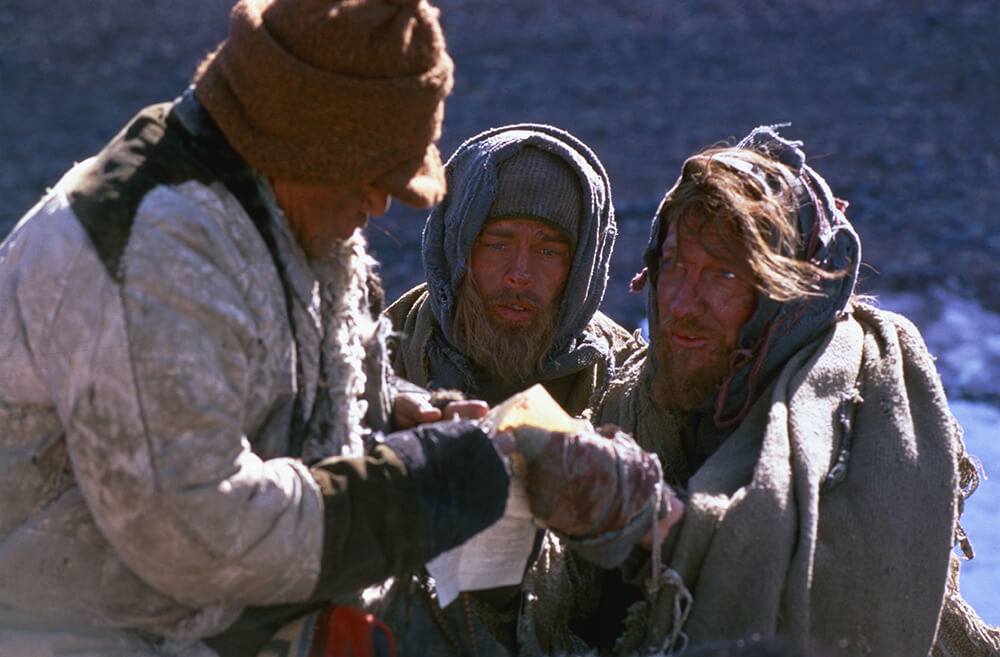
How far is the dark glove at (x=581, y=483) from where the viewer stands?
2684mm

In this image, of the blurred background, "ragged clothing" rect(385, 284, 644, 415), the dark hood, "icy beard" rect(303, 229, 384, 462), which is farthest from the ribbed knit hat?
the blurred background

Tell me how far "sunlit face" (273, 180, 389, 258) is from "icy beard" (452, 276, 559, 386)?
164 cm

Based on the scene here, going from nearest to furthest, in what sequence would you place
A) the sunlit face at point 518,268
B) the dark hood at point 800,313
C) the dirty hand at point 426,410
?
the dirty hand at point 426,410 → the dark hood at point 800,313 → the sunlit face at point 518,268

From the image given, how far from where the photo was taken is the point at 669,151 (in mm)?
11242

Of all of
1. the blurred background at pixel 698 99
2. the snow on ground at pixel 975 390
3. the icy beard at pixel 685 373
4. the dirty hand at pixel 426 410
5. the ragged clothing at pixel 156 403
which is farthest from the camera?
the blurred background at pixel 698 99

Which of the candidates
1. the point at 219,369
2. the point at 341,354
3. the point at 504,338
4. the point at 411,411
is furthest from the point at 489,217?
the point at 219,369

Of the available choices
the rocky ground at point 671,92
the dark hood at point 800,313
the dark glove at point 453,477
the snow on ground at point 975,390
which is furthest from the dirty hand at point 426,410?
the rocky ground at point 671,92

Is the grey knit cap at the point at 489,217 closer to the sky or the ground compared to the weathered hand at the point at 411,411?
closer to the sky

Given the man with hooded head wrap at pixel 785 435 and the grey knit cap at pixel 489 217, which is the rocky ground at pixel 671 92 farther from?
the man with hooded head wrap at pixel 785 435

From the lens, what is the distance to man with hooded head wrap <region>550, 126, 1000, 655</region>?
2996 millimetres

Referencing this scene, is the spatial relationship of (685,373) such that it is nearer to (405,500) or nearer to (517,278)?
(517,278)

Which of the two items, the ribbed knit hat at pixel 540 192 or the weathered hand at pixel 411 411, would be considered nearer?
the weathered hand at pixel 411 411

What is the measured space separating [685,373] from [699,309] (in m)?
0.19

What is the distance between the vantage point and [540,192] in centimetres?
425
